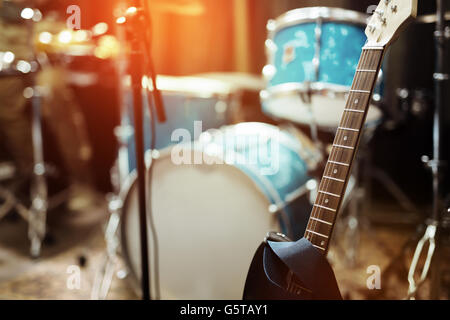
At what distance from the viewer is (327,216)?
1231 mm

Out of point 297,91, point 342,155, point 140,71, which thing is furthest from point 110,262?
point 342,155

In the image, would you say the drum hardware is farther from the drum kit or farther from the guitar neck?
the guitar neck

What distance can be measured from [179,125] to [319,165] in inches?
32.2

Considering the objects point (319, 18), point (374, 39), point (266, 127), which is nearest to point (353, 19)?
point (319, 18)

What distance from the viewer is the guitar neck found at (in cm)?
121

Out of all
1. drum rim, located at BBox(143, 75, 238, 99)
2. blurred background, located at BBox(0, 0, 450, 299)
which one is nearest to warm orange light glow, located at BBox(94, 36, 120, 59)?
blurred background, located at BBox(0, 0, 450, 299)

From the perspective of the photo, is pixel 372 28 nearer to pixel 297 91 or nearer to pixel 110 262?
pixel 297 91

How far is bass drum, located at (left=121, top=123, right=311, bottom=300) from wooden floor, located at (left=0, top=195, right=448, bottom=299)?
44 centimetres

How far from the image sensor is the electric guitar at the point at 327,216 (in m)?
1.15

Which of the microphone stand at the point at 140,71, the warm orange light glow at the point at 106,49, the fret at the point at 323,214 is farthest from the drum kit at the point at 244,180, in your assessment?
the warm orange light glow at the point at 106,49

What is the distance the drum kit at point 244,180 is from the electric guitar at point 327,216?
0.36 meters

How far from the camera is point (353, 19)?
1.61m
